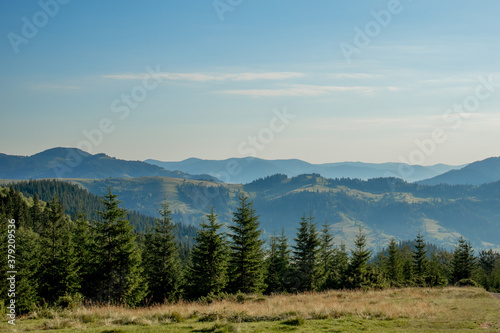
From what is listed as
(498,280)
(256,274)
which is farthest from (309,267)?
(498,280)

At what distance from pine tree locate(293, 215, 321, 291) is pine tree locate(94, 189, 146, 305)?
2319 cm

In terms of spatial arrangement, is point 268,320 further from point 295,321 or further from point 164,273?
point 164,273

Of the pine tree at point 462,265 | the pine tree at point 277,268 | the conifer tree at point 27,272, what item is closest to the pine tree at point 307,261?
the pine tree at point 277,268

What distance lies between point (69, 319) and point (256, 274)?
98.9 ft

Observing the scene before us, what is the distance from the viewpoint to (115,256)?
121 ft

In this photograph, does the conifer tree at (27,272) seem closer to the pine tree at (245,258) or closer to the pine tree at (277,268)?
the pine tree at (245,258)

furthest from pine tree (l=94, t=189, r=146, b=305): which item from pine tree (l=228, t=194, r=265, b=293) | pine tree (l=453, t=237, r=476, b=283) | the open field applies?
pine tree (l=453, t=237, r=476, b=283)

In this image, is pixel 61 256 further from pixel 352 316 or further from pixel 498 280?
pixel 498 280

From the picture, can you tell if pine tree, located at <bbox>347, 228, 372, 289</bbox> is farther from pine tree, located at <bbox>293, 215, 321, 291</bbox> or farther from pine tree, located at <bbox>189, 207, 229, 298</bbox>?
pine tree, located at <bbox>189, 207, 229, 298</bbox>

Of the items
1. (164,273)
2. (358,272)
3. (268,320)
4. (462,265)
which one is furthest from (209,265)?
(462,265)

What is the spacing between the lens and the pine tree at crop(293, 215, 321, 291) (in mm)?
48625

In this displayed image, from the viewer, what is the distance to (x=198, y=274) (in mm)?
40250

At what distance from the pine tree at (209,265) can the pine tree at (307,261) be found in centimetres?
1305

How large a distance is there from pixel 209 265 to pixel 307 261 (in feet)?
53.4
